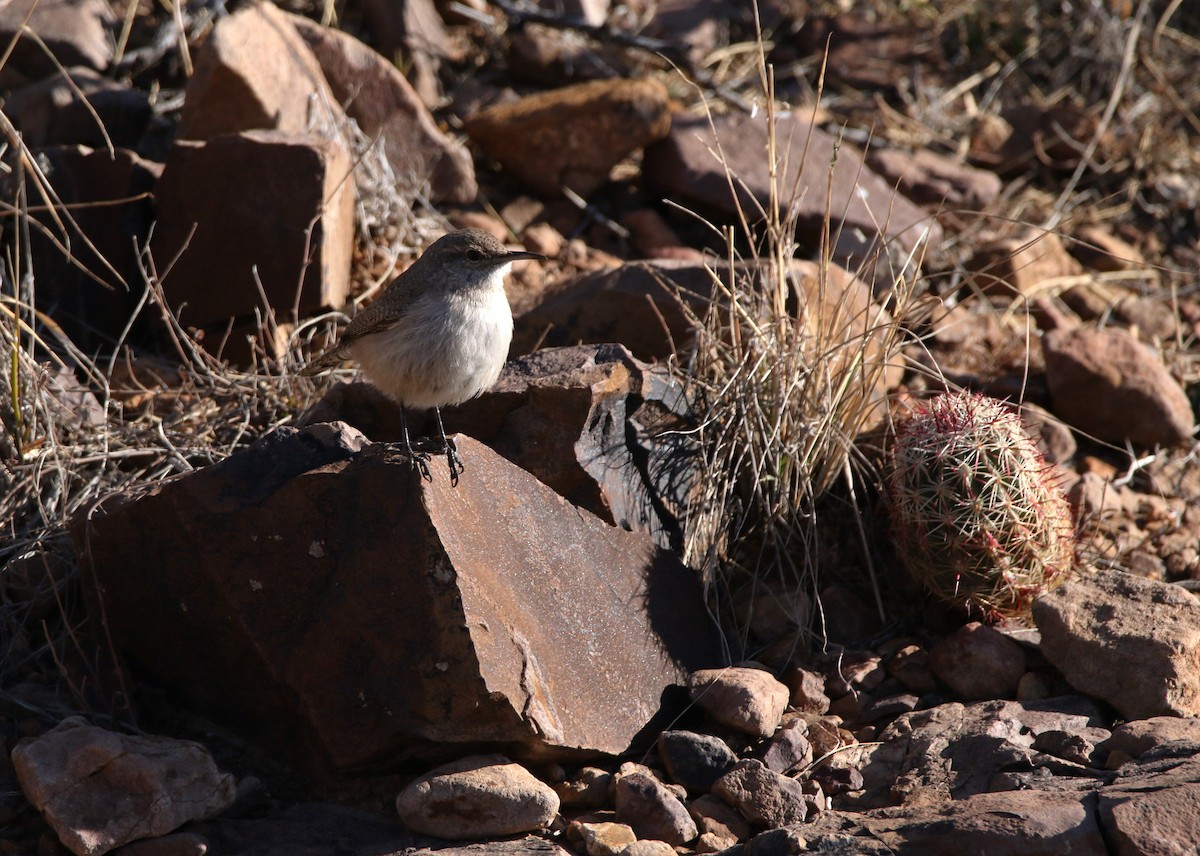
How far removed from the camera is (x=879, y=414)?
5.50 metres

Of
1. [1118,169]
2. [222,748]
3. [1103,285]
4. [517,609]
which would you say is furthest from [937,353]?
[222,748]

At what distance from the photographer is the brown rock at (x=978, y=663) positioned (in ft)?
14.3

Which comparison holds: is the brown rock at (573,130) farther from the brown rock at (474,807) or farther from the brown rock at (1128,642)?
the brown rock at (474,807)

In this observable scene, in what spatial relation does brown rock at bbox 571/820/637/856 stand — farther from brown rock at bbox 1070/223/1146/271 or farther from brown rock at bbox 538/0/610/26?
brown rock at bbox 538/0/610/26

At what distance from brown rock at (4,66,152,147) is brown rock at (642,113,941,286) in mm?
3216

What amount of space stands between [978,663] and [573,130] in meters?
4.53

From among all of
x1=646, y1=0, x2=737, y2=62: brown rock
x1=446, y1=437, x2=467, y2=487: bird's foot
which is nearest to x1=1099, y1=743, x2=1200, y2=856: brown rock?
x1=446, y1=437, x2=467, y2=487: bird's foot

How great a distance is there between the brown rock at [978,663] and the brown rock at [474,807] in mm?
1702

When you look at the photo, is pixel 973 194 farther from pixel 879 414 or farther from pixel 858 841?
→ pixel 858 841

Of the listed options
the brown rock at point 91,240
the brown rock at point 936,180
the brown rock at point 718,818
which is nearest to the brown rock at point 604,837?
the brown rock at point 718,818

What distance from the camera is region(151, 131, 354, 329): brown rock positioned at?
19.9ft

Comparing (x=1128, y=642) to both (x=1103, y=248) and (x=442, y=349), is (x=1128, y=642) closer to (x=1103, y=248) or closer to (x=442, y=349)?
(x=442, y=349)

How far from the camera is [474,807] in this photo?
354 centimetres

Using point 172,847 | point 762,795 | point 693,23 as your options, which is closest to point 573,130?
point 693,23
